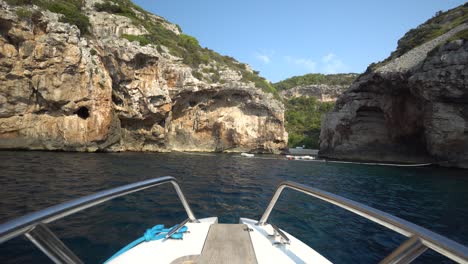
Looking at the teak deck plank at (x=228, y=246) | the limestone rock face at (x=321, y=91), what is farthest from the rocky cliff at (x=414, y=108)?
the limestone rock face at (x=321, y=91)

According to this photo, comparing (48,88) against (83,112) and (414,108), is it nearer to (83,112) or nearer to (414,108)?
(83,112)

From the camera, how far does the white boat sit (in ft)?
3.72

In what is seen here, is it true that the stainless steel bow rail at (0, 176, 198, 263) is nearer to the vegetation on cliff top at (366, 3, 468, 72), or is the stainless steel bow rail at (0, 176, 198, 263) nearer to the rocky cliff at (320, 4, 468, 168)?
the rocky cliff at (320, 4, 468, 168)

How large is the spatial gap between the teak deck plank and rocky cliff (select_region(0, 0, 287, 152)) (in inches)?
968

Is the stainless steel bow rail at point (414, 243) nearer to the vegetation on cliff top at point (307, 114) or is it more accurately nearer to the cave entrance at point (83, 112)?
the cave entrance at point (83, 112)

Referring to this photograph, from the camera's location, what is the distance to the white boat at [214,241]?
1.13m

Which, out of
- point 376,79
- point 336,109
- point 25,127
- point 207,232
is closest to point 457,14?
point 376,79

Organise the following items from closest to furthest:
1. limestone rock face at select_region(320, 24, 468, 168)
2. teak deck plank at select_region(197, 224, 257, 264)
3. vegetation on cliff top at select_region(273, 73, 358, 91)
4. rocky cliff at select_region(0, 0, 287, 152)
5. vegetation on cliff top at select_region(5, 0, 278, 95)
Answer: teak deck plank at select_region(197, 224, 257, 264), rocky cliff at select_region(0, 0, 287, 152), limestone rock face at select_region(320, 24, 468, 168), vegetation on cliff top at select_region(5, 0, 278, 95), vegetation on cliff top at select_region(273, 73, 358, 91)

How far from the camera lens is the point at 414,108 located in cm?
2886

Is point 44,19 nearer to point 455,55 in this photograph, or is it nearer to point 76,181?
point 76,181

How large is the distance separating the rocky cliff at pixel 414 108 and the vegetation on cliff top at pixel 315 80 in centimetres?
6866

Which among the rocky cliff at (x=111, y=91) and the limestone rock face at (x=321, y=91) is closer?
the rocky cliff at (x=111, y=91)

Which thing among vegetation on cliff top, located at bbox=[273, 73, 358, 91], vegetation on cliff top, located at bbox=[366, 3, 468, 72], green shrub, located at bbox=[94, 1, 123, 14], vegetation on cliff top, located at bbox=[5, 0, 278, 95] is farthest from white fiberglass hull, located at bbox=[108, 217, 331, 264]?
vegetation on cliff top, located at bbox=[273, 73, 358, 91]

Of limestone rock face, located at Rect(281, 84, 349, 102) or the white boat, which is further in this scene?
limestone rock face, located at Rect(281, 84, 349, 102)
